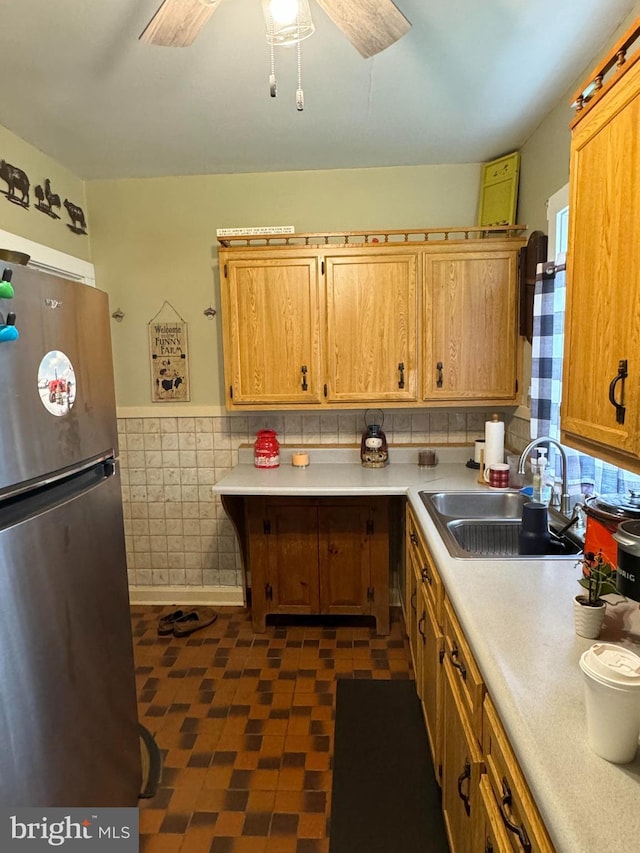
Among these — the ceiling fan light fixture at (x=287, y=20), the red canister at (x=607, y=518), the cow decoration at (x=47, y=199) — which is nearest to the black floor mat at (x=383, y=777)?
the red canister at (x=607, y=518)

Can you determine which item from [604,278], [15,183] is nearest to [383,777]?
[604,278]

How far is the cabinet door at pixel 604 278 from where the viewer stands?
1041mm

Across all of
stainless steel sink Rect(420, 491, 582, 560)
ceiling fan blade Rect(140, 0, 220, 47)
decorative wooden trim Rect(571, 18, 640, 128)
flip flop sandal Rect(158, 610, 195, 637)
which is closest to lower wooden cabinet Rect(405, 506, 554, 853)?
stainless steel sink Rect(420, 491, 582, 560)

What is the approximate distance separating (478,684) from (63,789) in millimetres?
1036

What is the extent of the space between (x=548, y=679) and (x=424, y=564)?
0.91 metres

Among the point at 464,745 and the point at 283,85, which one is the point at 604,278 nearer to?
the point at 464,745

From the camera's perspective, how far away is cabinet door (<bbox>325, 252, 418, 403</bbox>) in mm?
2594

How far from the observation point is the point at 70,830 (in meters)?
1.23

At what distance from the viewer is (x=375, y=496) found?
263 centimetres

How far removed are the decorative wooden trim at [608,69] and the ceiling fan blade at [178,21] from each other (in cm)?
97

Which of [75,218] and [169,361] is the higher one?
[75,218]

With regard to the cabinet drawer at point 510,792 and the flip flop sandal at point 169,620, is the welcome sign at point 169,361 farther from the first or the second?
the cabinet drawer at point 510,792

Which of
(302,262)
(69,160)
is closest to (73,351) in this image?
(302,262)

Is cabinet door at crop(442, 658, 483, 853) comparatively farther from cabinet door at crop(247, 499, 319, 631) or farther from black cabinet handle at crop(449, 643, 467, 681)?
cabinet door at crop(247, 499, 319, 631)
